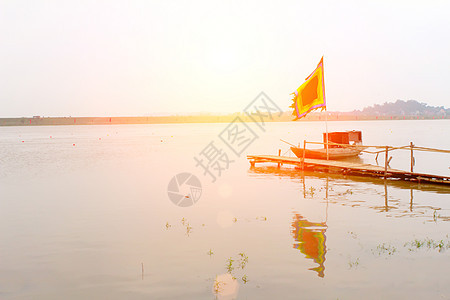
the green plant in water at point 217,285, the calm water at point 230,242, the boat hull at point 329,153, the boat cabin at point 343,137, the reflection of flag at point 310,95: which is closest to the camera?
the green plant in water at point 217,285

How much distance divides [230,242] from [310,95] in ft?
64.9

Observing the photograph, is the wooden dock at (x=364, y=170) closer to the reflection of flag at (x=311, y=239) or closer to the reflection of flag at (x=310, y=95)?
the reflection of flag at (x=310, y=95)

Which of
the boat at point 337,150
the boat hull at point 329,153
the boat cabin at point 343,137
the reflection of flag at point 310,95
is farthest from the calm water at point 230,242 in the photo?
the boat cabin at point 343,137

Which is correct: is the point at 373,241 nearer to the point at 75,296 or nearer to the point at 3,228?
the point at 75,296

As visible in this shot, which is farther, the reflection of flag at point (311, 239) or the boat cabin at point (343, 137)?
the boat cabin at point (343, 137)

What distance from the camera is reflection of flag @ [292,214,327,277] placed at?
1227cm

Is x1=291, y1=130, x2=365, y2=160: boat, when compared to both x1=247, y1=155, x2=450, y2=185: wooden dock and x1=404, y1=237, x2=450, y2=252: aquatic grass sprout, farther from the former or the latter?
x1=404, y1=237, x2=450, y2=252: aquatic grass sprout

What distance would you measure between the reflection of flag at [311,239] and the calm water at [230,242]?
0.12 feet

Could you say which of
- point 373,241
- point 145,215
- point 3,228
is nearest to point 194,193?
point 145,215

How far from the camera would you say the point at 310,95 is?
3161cm

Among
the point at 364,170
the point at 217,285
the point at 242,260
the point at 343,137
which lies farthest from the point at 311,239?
the point at 343,137

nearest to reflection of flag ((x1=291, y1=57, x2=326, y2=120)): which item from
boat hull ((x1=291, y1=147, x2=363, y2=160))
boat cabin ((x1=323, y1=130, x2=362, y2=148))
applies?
boat hull ((x1=291, y1=147, x2=363, y2=160))

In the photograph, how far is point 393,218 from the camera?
17000 mm

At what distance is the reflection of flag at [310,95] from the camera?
102ft
